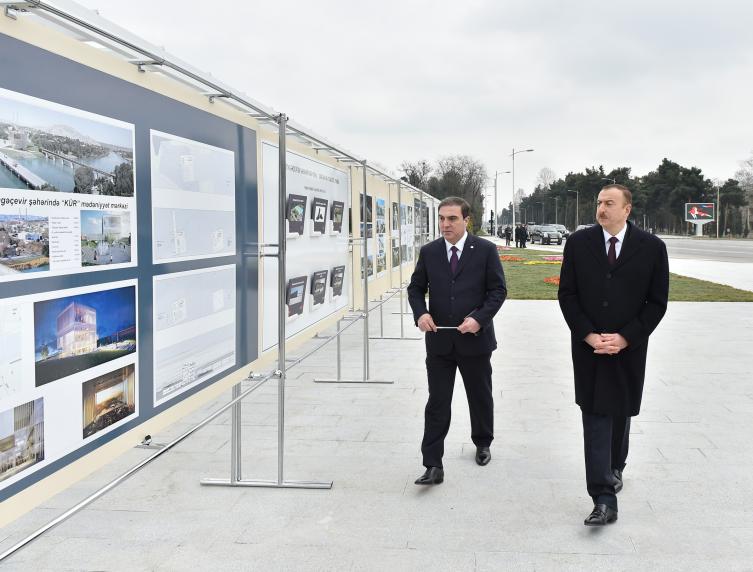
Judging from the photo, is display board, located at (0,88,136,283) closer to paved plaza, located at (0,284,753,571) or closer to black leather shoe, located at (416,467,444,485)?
paved plaza, located at (0,284,753,571)

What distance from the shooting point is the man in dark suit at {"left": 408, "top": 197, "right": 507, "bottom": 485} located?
4871 millimetres

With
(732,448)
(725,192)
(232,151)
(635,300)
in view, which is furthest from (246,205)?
(725,192)

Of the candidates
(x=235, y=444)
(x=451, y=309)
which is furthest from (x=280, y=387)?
(x=451, y=309)

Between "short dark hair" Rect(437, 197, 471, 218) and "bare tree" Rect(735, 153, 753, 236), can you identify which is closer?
"short dark hair" Rect(437, 197, 471, 218)

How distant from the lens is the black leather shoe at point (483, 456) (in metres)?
5.23

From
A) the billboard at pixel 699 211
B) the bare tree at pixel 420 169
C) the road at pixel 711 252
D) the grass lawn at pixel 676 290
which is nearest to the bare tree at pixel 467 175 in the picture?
the bare tree at pixel 420 169

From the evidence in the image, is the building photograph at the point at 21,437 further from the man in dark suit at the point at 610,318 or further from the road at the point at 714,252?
the road at the point at 714,252

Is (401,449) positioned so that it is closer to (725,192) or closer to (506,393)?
(506,393)

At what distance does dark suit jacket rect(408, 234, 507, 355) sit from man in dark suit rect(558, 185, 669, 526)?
2.43 ft

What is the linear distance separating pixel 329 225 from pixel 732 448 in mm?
3444

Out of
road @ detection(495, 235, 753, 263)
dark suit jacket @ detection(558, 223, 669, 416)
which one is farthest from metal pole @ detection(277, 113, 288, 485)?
road @ detection(495, 235, 753, 263)

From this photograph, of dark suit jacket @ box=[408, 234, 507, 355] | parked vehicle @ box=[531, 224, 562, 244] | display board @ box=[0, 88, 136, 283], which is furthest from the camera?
parked vehicle @ box=[531, 224, 562, 244]

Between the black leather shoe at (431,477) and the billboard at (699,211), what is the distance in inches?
3470

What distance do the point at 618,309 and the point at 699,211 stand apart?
89727 mm
